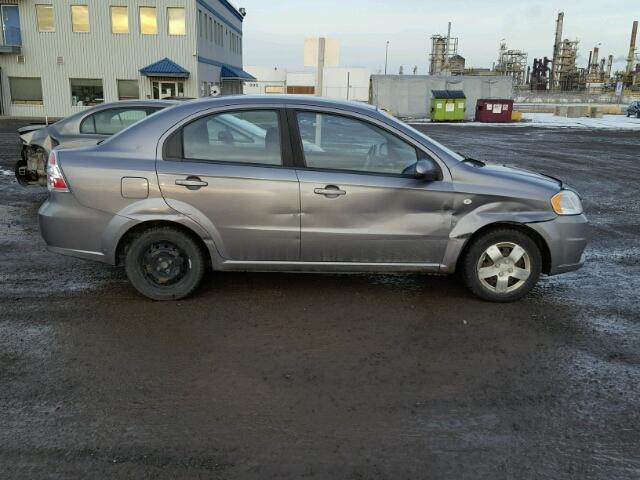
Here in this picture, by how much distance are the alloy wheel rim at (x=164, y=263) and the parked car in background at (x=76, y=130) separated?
4.53m

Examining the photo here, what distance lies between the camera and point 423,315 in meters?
4.60

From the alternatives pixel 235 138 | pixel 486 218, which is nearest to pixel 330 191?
pixel 235 138

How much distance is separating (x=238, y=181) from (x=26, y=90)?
36879 mm

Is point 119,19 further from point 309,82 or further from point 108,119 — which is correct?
point 309,82

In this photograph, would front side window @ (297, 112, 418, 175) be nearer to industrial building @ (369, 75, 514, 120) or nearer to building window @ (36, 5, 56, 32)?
building window @ (36, 5, 56, 32)

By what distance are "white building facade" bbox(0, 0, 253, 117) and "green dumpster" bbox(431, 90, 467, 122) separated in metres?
16.1

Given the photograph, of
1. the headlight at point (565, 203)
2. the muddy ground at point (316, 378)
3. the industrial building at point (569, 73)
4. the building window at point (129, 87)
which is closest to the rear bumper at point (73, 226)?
the muddy ground at point (316, 378)

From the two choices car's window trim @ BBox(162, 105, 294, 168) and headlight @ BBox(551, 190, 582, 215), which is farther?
headlight @ BBox(551, 190, 582, 215)

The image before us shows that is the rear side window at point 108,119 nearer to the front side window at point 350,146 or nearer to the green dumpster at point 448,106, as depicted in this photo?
the front side window at point 350,146

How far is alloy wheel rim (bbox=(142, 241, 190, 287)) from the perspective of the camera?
186 inches

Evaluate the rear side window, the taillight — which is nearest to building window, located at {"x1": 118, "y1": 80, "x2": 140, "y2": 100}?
the rear side window

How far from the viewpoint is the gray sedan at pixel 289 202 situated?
4555mm

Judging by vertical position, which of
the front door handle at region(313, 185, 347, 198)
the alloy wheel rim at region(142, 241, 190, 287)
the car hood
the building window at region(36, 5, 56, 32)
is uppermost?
the building window at region(36, 5, 56, 32)

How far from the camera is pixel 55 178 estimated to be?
4625mm
